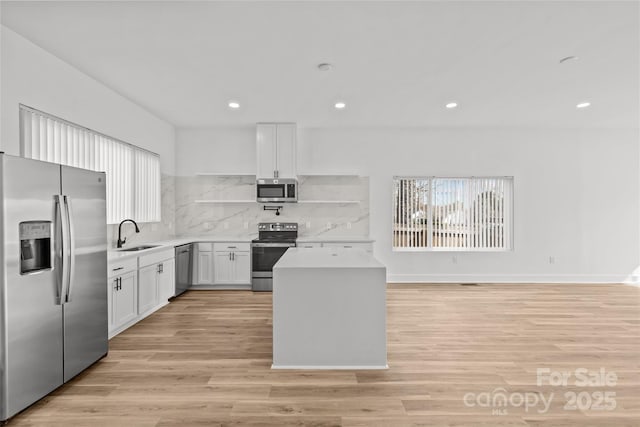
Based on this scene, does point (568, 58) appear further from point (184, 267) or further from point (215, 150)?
point (184, 267)

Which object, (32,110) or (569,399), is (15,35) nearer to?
(32,110)

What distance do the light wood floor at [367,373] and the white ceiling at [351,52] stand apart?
2.73 m

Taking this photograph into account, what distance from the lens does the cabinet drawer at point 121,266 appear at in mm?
3274

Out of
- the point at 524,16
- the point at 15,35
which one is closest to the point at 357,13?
the point at 524,16

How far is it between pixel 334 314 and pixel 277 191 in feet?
10.6

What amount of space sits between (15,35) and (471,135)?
A: 20.0ft

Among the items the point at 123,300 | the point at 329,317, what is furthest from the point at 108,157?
the point at 329,317

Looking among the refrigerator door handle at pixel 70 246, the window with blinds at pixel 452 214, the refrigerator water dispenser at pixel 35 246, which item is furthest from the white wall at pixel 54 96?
the window with blinds at pixel 452 214

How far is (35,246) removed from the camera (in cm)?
221

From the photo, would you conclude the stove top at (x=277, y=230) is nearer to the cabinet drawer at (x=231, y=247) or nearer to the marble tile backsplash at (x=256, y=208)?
the marble tile backsplash at (x=256, y=208)

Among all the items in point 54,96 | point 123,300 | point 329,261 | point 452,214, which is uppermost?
point 54,96

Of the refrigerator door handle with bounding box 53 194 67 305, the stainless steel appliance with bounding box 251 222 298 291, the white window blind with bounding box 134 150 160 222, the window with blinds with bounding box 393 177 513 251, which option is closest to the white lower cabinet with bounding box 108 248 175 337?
the white window blind with bounding box 134 150 160 222

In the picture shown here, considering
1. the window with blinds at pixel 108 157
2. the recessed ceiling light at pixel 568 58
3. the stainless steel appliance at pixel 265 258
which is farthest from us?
the stainless steel appliance at pixel 265 258

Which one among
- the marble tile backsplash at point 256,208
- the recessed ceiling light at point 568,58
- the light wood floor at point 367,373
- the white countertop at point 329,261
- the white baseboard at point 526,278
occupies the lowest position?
the light wood floor at point 367,373
